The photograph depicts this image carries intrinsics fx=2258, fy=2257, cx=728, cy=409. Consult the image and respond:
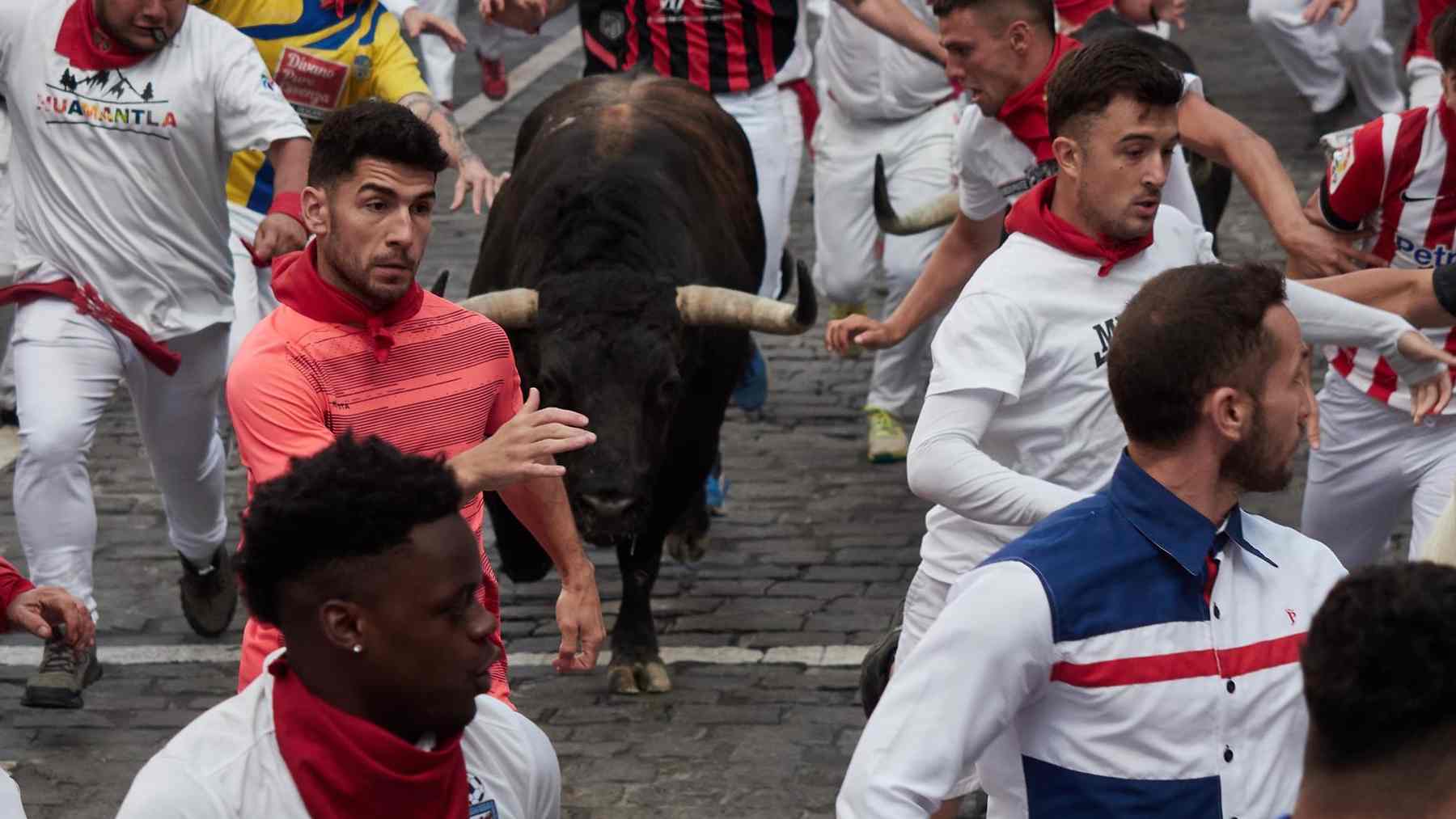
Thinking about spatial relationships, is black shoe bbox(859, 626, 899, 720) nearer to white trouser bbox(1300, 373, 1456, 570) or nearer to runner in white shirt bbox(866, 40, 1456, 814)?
runner in white shirt bbox(866, 40, 1456, 814)

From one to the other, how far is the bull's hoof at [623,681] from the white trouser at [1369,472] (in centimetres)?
226

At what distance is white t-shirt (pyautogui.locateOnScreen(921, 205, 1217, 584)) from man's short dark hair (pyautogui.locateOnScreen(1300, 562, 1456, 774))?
2282mm

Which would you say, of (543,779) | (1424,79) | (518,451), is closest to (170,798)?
(543,779)

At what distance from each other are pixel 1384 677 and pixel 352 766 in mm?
1355

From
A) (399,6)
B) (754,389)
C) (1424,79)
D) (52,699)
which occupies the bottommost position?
(754,389)

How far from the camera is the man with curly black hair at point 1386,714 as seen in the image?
8.41 ft

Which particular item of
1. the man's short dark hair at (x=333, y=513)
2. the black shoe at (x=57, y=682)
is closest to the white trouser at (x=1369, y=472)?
the man's short dark hair at (x=333, y=513)

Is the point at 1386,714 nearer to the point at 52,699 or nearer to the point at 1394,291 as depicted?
the point at 1394,291

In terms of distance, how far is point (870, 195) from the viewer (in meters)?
10.4

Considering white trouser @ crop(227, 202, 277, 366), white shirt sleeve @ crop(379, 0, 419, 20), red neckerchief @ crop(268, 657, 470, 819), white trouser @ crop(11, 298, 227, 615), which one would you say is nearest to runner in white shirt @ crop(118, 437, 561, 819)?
red neckerchief @ crop(268, 657, 470, 819)

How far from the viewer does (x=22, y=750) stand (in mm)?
7090

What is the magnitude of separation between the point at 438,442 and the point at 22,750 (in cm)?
280

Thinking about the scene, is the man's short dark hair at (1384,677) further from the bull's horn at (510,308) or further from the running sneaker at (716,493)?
the running sneaker at (716,493)

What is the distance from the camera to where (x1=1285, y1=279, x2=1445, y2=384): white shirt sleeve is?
5.36 meters
